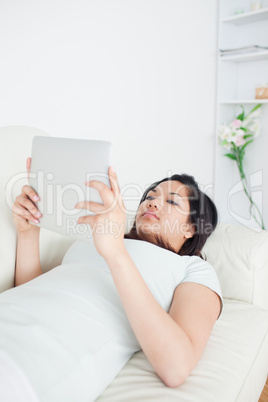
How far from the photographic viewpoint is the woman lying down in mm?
886

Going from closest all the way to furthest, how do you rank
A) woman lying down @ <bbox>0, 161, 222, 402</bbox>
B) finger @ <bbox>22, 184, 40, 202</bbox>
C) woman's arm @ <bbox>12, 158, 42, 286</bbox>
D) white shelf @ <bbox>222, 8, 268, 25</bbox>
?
woman lying down @ <bbox>0, 161, 222, 402</bbox> < finger @ <bbox>22, 184, 40, 202</bbox> < woman's arm @ <bbox>12, 158, 42, 286</bbox> < white shelf @ <bbox>222, 8, 268, 25</bbox>

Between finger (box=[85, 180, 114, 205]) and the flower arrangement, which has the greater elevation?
the flower arrangement

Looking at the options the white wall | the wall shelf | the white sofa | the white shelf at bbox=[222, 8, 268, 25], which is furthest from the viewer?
the wall shelf

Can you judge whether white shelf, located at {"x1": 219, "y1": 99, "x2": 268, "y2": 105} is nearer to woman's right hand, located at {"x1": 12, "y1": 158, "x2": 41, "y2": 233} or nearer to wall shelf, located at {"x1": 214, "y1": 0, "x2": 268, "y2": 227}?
wall shelf, located at {"x1": 214, "y1": 0, "x2": 268, "y2": 227}

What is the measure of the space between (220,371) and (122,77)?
179cm

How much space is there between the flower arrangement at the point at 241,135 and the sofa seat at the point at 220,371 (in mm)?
1844

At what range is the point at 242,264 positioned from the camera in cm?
144

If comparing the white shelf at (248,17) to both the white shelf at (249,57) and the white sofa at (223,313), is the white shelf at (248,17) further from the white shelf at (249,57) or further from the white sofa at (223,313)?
the white sofa at (223,313)

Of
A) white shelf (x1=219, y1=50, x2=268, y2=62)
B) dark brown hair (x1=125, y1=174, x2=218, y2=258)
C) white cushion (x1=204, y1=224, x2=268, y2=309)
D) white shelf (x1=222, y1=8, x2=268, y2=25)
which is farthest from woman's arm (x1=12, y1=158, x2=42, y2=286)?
white shelf (x1=222, y1=8, x2=268, y2=25)

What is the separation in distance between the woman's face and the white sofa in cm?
20

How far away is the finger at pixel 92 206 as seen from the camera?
0.96 meters

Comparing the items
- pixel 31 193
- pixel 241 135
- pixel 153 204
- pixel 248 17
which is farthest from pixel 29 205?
pixel 248 17

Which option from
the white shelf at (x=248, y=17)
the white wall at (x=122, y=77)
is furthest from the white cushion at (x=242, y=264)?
the white shelf at (x=248, y=17)

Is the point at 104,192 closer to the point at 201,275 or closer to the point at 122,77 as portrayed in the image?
the point at 201,275
